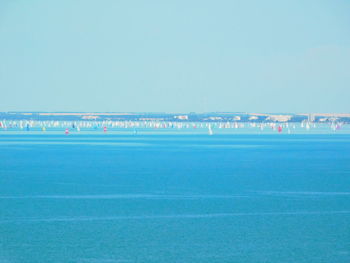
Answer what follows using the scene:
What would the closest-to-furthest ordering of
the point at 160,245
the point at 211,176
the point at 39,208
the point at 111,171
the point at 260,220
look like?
the point at 160,245 → the point at 260,220 → the point at 39,208 → the point at 211,176 → the point at 111,171

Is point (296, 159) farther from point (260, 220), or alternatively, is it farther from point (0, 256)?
point (0, 256)

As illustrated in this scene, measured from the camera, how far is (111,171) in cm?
2820

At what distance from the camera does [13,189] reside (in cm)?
2184

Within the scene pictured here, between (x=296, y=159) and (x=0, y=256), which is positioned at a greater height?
(x=0, y=256)

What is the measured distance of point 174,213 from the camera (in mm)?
→ 17156

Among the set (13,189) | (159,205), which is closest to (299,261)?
(159,205)

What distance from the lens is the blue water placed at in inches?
513

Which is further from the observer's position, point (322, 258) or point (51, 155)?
point (51, 155)

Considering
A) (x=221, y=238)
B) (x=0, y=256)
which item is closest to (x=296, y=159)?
(x=221, y=238)

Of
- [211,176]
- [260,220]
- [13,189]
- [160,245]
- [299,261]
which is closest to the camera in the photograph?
[299,261]

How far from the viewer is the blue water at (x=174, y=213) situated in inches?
513

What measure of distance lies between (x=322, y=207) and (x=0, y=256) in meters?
8.67

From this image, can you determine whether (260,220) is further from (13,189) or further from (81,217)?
(13,189)

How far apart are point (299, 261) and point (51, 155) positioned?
26.9 meters
